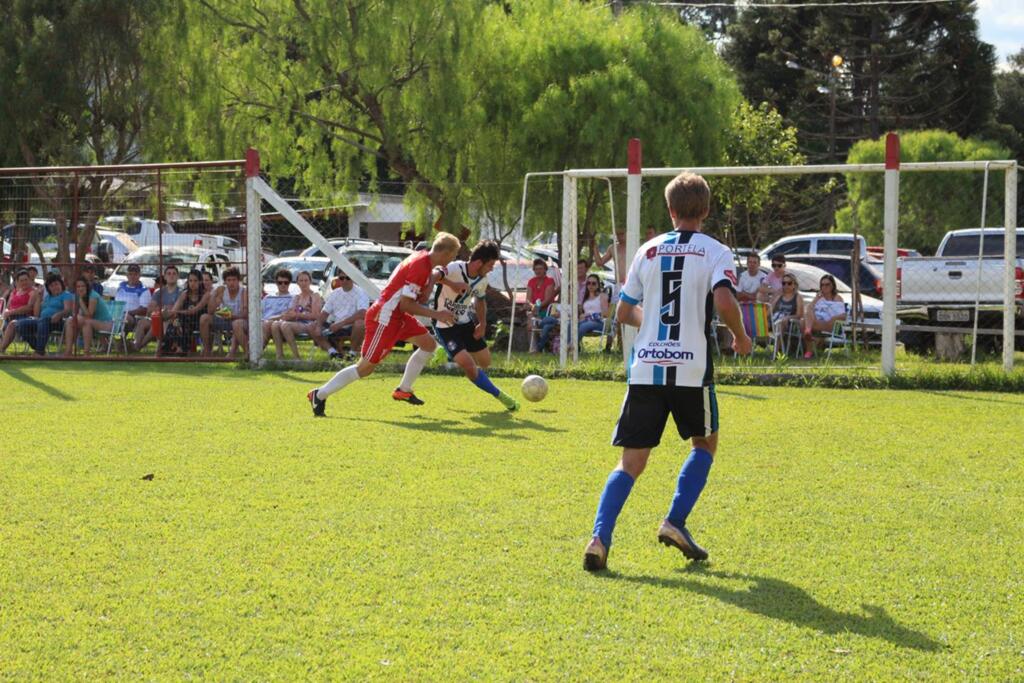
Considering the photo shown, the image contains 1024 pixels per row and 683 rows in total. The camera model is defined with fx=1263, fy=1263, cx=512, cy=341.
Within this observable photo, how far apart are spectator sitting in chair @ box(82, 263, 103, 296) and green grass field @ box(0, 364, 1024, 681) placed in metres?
7.64

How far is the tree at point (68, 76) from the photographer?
20.3 metres

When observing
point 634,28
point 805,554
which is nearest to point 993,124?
point 634,28

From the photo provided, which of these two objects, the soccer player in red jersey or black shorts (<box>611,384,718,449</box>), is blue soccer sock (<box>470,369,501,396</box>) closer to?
the soccer player in red jersey

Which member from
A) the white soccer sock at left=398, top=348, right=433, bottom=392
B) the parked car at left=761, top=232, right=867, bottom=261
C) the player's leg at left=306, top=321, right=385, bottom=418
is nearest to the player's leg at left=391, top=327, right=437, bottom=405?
the white soccer sock at left=398, top=348, right=433, bottom=392

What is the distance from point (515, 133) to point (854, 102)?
31453 millimetres

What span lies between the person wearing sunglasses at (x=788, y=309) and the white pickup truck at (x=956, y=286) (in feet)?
4.39

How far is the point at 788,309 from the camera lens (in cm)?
1762

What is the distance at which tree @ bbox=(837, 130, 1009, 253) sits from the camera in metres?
24.8

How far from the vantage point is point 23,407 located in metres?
12.0

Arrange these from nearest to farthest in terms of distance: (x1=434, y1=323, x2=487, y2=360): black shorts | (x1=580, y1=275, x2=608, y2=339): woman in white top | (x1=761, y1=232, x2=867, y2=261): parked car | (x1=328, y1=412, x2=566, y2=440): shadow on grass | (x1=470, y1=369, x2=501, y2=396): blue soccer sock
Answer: (x1=328, y1=412, x2=566, y2=440): shadow on grass, (x1=470, y1=369, x2=501, y2=396): blue soccer sock, (x1=434, y1=323, x2=487, y2=360): black shorts, (x1=580, y1=275, x2=608, y2=339): woman in white top, (x1=761, y1=232, x2=867, y2=261): parked car

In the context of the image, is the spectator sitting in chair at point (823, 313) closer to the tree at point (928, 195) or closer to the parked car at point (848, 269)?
the tree at point (928, 195)

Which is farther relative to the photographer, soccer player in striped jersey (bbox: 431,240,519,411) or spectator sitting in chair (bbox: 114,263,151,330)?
spectator sitting in chair (bbox: 114,263,151,330)

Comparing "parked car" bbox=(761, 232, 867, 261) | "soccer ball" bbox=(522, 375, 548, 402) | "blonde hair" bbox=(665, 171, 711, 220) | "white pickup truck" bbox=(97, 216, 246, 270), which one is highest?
"parked car" bbox=(761, 232, 867, 261)

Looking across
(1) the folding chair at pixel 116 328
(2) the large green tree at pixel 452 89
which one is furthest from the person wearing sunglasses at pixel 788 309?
(1) the folding chair at pixel 116 328
